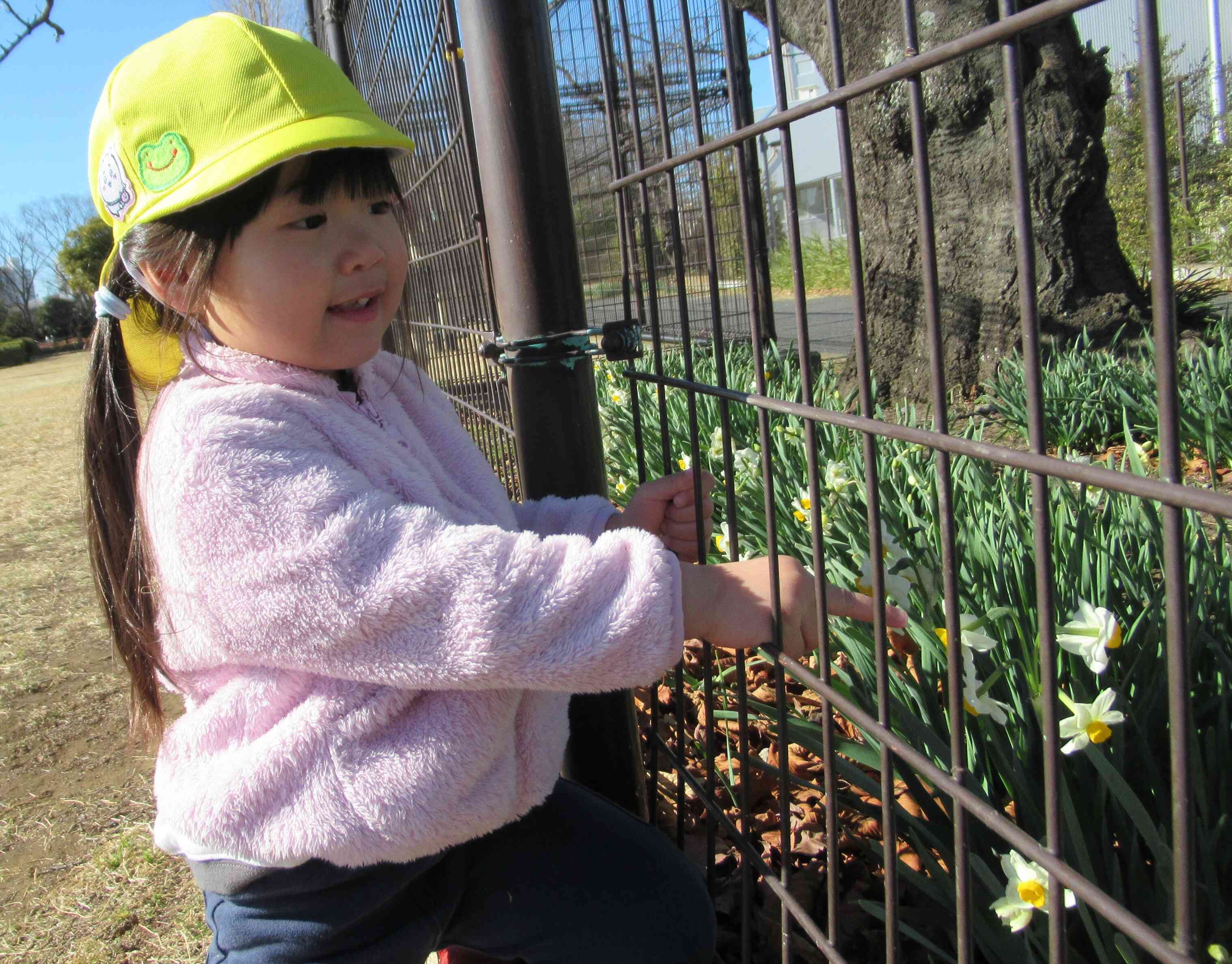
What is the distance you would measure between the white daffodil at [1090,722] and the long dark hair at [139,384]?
1043 millimetres

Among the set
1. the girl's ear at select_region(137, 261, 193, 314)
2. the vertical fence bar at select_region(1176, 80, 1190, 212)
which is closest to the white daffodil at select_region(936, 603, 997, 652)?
the girl's ear at select_region(137, 261, 193, 314)

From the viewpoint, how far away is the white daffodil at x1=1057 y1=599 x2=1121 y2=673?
1137 mm

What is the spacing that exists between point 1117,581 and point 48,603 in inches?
181

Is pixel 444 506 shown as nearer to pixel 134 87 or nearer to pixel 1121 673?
pixel 134 87

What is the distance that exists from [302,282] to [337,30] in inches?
141

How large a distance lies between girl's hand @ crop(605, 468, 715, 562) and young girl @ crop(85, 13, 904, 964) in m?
0.31

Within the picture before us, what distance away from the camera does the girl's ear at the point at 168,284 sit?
1.16m

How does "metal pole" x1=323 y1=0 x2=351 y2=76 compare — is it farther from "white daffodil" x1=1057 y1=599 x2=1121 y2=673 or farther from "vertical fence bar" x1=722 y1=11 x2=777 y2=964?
"white daffodil" x1=1057 y1=599 x2=1121 y2=673

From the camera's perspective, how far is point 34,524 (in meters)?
6.70

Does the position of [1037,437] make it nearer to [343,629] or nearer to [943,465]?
[943,465]

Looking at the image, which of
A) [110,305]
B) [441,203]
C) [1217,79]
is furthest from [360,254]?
[1217,79]

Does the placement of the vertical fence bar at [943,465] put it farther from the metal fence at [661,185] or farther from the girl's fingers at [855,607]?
the metal fence at [661,185]

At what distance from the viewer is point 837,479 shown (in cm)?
220

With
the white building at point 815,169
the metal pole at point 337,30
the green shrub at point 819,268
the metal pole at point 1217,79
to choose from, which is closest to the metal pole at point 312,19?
the metal pole at point 337,30
